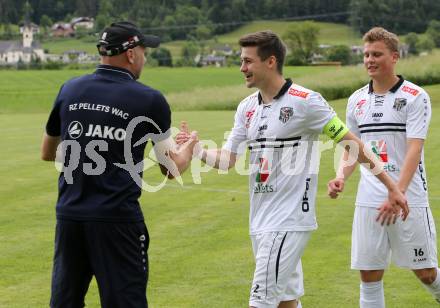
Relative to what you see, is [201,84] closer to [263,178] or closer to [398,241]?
[398,241]

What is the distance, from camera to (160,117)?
6.18 metres

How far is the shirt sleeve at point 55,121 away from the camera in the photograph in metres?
6.32

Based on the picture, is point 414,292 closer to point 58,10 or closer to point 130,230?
point 130,230

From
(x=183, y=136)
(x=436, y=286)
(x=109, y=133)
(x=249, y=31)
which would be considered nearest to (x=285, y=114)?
(x=183, y=136)

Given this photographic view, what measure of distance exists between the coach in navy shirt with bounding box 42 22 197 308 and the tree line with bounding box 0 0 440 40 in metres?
143

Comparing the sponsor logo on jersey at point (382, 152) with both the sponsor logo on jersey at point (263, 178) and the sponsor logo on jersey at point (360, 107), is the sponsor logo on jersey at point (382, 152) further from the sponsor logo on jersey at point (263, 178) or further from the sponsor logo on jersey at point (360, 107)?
the sponsor logo on jersey at point (263, 178)

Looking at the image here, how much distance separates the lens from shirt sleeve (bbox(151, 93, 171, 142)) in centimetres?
614

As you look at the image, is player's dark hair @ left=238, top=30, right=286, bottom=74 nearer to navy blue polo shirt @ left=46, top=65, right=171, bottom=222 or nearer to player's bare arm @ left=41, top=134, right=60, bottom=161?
navy blue polo shirt @ left=46, top=65, right=171, bottom=222

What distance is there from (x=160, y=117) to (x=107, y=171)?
0.49 metres

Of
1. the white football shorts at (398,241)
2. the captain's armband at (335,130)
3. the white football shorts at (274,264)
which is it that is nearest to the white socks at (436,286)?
the white football shorts at (398,241)

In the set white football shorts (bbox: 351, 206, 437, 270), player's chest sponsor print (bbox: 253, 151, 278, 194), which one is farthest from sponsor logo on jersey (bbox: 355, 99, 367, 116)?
player's chest sponsor print (bbox: 253, 151, 278, 194)

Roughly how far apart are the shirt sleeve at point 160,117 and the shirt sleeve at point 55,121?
2.17ft

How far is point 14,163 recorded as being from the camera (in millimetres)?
23547

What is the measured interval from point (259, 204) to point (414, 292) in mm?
3520
